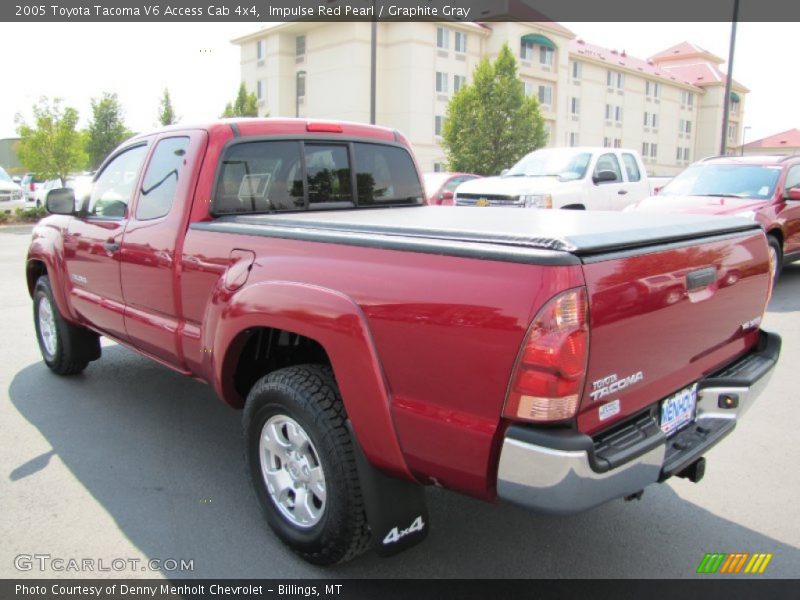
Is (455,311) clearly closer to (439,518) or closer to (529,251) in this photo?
(529,251)

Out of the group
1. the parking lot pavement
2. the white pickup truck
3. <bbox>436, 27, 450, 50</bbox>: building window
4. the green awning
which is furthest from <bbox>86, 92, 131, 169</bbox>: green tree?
the parking lot pavement

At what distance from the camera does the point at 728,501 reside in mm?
3562

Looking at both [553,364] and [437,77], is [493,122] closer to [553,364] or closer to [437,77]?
[437,77]

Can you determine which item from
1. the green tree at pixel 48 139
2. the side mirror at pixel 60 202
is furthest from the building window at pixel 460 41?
the side mirror at pixel 60 202

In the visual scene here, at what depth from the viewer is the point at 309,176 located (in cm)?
416

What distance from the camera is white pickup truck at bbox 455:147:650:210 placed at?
10709 mm

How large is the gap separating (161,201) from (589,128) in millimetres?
58802

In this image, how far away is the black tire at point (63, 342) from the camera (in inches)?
211

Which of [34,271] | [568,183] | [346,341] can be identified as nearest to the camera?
[346,341]

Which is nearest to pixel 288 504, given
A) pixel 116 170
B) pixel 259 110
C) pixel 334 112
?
pixel 116 170

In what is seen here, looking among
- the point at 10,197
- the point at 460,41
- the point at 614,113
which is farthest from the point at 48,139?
the point at 614,113

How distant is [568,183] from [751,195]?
276 cm

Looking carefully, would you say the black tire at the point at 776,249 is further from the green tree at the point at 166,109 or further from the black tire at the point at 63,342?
the green tree at the point at 166,109
